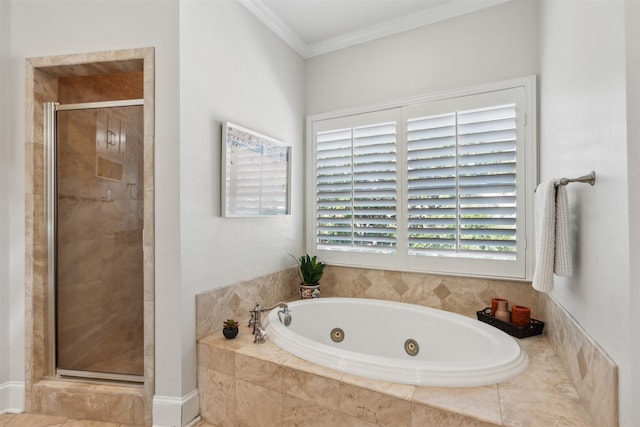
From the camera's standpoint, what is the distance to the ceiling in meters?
2.31

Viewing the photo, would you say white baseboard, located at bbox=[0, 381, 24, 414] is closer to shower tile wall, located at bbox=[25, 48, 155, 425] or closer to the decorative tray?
shower tile wall, located at bbox=[25, 48, 155, 425]

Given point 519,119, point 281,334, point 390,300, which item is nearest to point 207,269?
point 281,334

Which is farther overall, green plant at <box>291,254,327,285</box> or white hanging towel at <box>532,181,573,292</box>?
green plant at <box>291,254,327,285</box>

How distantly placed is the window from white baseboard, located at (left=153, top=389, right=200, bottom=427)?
148 centimetres

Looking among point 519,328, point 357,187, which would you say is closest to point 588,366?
point 519,328

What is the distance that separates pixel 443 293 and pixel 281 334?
1.26 m

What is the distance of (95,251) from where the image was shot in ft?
6.84

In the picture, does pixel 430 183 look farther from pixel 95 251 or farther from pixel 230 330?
pixel 95 251

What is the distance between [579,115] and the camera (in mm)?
1319

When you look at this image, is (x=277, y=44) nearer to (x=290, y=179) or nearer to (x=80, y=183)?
(x=290, y=179)

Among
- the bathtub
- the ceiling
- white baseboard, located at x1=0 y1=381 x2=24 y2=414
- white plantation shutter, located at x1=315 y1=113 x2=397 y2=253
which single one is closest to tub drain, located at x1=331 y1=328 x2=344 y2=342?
the bathtub

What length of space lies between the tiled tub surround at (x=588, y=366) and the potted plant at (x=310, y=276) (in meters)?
1.58

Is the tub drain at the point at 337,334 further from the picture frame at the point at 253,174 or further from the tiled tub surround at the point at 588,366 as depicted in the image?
the tiled tub surround at the point at 588,366

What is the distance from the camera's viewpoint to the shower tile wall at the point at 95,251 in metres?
2.02
